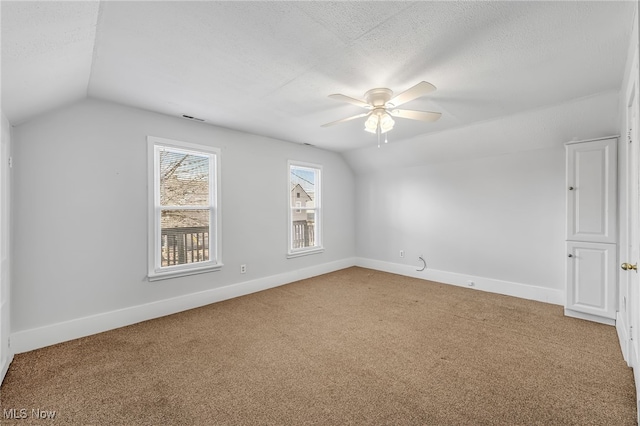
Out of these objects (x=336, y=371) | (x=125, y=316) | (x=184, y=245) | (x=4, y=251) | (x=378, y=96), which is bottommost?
(x=336, y=371)

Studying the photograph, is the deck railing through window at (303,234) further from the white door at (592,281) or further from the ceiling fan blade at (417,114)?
the white door at (592,281)

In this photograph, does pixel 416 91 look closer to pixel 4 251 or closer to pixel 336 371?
pixel 336 371

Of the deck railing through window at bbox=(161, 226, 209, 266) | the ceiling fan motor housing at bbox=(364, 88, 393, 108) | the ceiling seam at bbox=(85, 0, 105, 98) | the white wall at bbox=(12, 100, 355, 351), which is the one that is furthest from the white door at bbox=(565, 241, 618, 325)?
the ceiling seam at bbox=(85, 0, 105, 98)

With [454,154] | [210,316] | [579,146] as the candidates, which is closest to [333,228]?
[454,154]

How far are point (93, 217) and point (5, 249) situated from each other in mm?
707

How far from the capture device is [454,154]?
4.50 meters

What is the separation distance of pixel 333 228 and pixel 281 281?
1.62 meters

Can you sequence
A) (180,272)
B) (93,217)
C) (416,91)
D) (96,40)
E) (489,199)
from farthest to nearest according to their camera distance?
1. (489,199)
2. (180,272)
3. (93,217)
4. (416,91)
5. (96,40)

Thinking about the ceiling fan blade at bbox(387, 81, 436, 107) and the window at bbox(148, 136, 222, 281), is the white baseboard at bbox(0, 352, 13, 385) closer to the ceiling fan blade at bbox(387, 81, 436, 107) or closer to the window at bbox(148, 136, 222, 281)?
the window at bbox(148, 136, 222, 281)

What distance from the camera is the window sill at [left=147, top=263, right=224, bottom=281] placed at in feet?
10.7

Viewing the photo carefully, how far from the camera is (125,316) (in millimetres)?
3057

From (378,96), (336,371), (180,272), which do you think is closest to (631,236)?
(378,96)

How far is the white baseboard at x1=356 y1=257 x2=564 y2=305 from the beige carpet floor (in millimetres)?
350

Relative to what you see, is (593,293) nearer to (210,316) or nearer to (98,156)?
(210,316)
